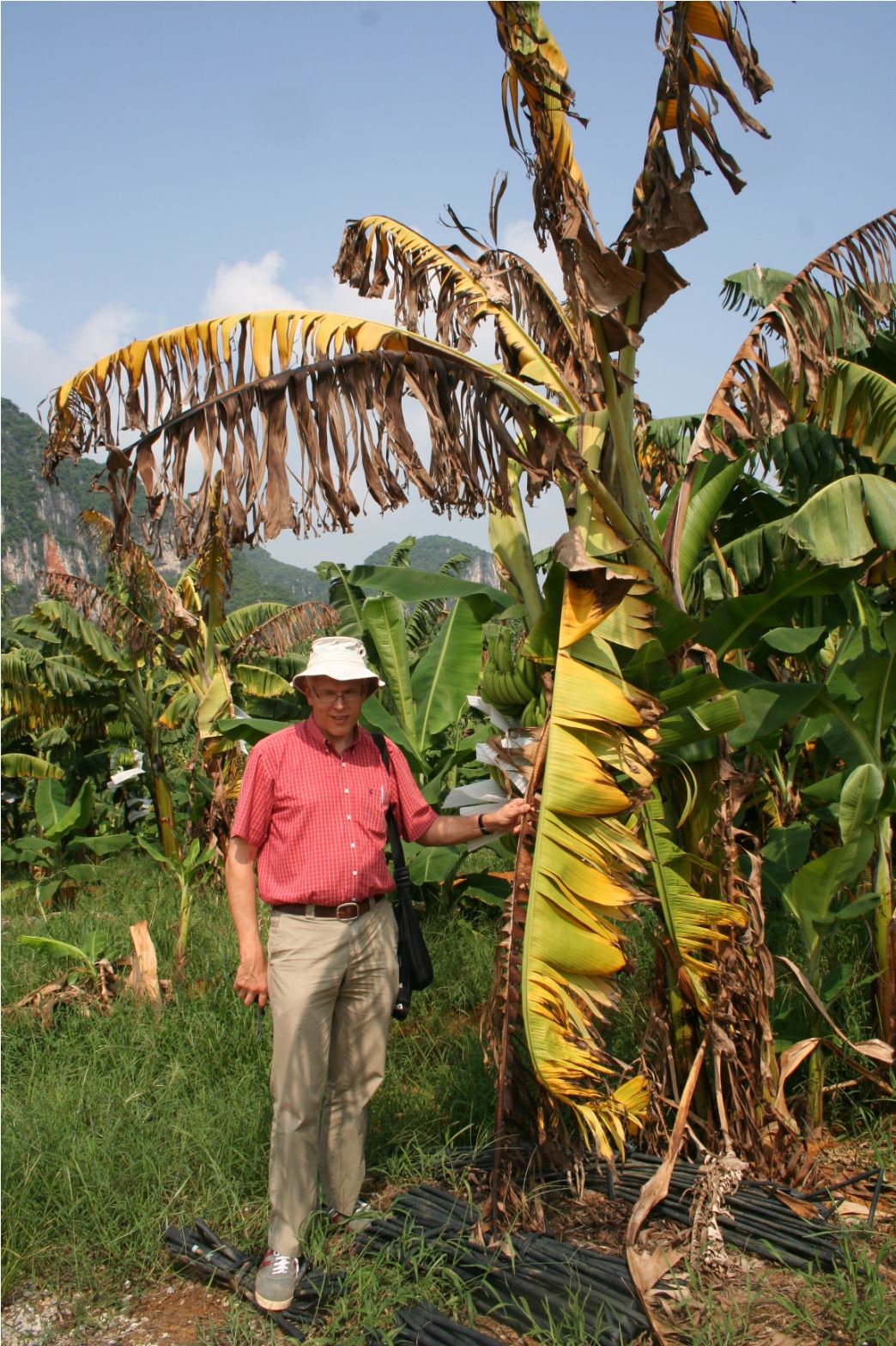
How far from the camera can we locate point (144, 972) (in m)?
5.63

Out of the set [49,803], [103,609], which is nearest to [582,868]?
[103,609]

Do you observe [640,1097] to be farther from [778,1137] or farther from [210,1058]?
[210,1058]

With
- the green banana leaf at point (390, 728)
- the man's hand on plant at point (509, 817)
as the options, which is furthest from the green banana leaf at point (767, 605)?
the green banana leaf at point (390, 728)

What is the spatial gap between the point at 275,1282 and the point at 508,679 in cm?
208

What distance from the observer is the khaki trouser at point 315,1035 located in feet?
10.5

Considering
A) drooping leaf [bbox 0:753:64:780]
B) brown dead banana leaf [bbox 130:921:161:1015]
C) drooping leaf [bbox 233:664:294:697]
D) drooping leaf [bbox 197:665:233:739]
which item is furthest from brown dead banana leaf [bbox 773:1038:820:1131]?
drooping leaf [bbox 0:753:64:780]

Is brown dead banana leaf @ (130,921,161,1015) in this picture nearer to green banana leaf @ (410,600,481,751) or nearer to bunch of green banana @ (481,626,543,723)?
green banana leaf @ (410,600,481,751)

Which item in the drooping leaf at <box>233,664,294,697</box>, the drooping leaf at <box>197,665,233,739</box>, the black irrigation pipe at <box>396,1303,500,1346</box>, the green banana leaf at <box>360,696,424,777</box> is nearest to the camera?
the black irrigation pipe at <box>396,1303,500,1346</box>

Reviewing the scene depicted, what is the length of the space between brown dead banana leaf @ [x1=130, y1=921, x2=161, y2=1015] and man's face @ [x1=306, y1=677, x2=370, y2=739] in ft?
9.50

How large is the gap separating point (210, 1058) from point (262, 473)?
307 cm

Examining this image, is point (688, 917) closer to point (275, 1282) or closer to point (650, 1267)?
point (650, 1267)

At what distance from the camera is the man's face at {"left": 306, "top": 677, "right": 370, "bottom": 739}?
3.25 metres

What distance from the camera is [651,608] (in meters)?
3.22

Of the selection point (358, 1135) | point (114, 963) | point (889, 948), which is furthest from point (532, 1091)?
point (114, 963)
